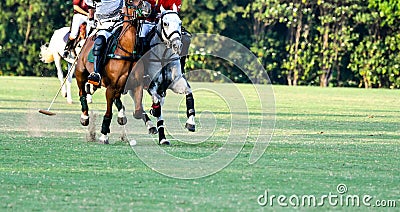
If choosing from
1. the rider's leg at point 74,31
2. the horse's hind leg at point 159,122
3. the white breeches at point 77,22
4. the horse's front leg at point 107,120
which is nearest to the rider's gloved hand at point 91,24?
the horse's front leg at point 107,120

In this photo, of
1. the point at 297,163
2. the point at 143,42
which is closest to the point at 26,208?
the point at 297,163

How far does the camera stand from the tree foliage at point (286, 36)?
34.7m

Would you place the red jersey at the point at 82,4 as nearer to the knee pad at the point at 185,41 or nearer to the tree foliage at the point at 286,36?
the knee pad at the point at 185,41

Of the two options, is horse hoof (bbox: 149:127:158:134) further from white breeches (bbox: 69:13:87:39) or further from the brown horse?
white breeches (bbox: 69:13:87:39)

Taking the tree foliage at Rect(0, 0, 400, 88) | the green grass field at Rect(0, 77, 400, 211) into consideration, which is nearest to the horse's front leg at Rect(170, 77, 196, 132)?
the green grass field at Rect(0, 77, 400, 211)

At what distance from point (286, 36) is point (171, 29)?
25.1 meters

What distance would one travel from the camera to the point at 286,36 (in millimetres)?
36438

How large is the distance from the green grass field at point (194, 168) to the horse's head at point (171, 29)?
1.05 meters

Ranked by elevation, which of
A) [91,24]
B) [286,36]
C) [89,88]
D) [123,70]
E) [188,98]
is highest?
[91,24]

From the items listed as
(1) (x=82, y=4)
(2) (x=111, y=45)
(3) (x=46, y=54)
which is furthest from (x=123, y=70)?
(3) (x=46, y=54)

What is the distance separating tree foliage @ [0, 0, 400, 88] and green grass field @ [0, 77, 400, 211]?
17000 millimetres

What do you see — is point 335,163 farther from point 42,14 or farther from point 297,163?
point 42,14

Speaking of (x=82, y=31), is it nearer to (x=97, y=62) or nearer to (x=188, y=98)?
(x=97, y=62)

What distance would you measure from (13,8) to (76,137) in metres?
23.7
